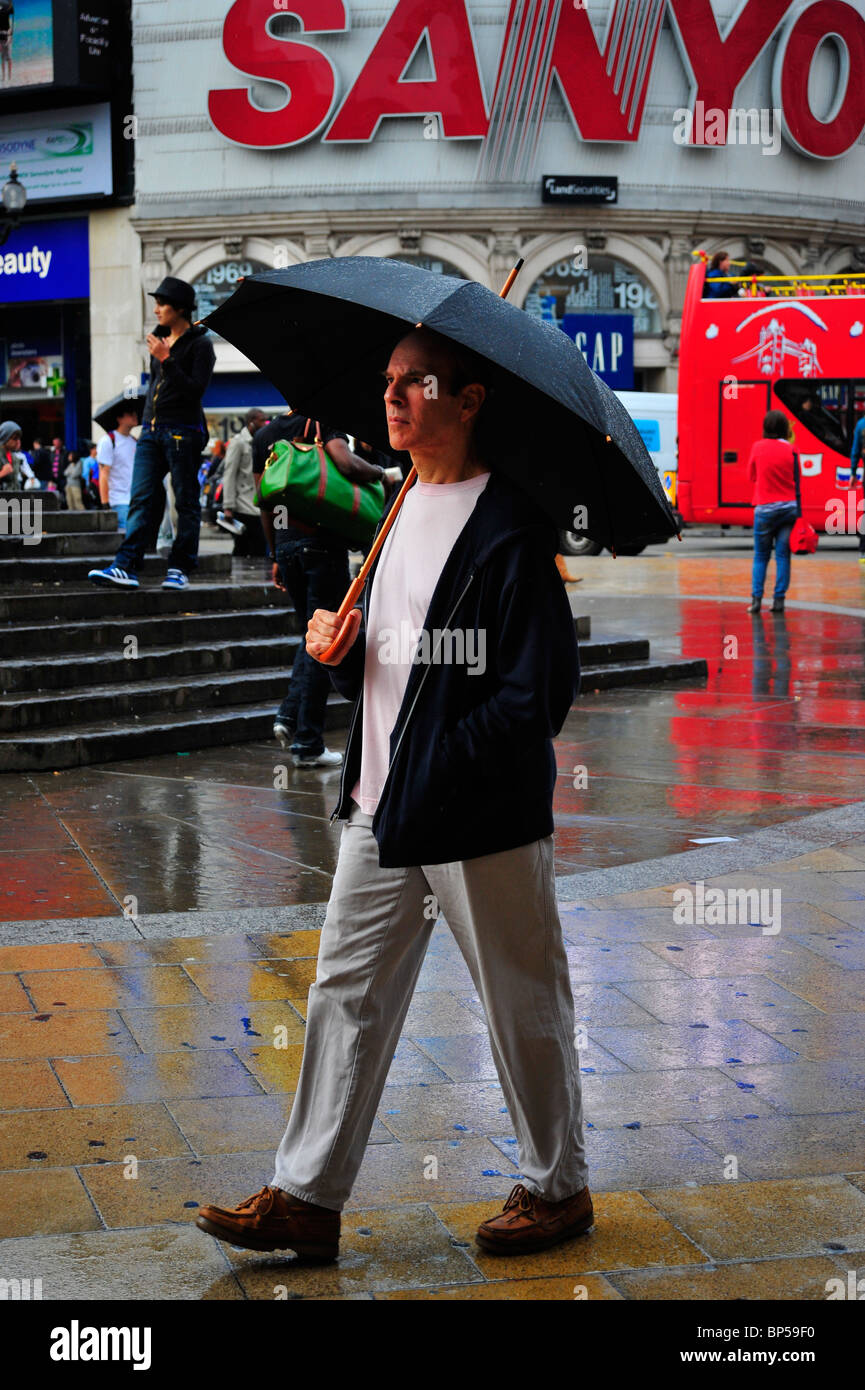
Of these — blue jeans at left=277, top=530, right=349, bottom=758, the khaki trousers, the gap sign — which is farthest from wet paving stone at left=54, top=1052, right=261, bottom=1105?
the gap sign

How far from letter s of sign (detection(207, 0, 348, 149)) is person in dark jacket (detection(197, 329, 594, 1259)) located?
118ft

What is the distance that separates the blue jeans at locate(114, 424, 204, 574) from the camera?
416 inches

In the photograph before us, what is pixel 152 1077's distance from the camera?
424cm

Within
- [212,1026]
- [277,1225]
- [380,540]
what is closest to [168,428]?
[212,1026]

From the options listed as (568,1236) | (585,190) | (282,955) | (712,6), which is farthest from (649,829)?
(712,6)

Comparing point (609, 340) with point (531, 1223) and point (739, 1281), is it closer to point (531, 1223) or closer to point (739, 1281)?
point (531, 1223)

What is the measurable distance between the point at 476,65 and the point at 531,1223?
3620 centimetres

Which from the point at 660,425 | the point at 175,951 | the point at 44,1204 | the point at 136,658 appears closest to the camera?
the point at 44,1204

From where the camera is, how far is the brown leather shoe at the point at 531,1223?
333 centimetres

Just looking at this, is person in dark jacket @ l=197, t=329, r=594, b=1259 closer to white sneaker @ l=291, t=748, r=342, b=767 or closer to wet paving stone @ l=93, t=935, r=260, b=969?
wet paving stone @ l=93, t=935, r=260, b=969

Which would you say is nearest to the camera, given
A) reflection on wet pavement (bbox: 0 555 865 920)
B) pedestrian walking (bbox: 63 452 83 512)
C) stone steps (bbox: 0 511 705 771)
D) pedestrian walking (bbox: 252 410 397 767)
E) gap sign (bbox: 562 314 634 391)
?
reflection on wet pavement (bbox: 0 555 865 920)

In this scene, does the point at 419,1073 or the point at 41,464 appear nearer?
the point at 419,1073

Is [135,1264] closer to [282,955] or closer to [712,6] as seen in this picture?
[282,955]
